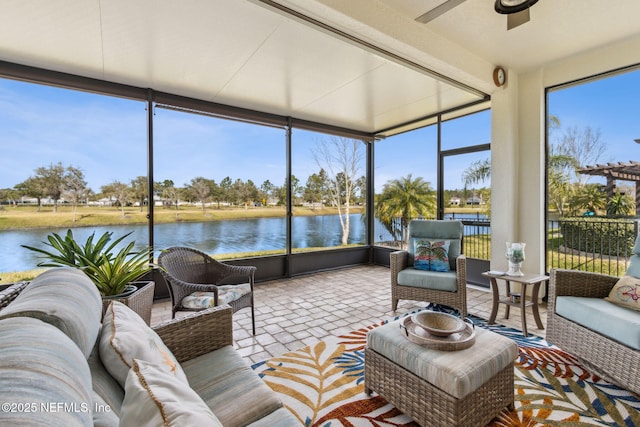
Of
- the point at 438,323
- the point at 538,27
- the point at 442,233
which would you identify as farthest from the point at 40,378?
the point at 538,27

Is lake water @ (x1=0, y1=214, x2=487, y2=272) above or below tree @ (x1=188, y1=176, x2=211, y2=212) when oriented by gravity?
below

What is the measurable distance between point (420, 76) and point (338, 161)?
8.84 ft

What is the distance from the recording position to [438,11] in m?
2.52

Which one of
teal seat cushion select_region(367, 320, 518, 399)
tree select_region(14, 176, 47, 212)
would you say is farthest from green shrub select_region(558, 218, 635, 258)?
tree select_region(14, 176, 47, 212)

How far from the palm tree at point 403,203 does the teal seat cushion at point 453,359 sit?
3.66 m

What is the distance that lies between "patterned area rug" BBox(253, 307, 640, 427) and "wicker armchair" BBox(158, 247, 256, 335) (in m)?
0.60

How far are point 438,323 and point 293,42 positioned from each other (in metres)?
2.63

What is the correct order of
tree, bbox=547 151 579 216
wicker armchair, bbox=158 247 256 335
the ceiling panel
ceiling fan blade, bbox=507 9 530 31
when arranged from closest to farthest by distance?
ceiling fan blade, bbox=507 9 530 31
the ceiling panel
wicker armchair, bbox=158 247 256 335
tree, bbox=547 151 579 216

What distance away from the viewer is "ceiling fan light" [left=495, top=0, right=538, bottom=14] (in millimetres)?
2066

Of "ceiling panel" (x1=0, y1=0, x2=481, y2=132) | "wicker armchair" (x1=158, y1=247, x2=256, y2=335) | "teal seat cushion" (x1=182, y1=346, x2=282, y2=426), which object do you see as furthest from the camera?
"wicker armchair" (x1=158, y1=247, x2=256, y2=335)

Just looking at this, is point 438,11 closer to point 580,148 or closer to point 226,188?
point 580,148

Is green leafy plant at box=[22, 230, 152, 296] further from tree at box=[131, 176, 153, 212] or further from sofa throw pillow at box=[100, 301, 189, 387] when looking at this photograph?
tree at box=[131, 176, 153, 212]

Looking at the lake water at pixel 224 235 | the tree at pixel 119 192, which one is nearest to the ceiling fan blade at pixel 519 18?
the lake water at pixel 224 235

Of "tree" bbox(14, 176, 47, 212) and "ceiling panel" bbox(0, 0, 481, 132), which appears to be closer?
"ceiling panel" bbox(0, 0, 481, 132)
